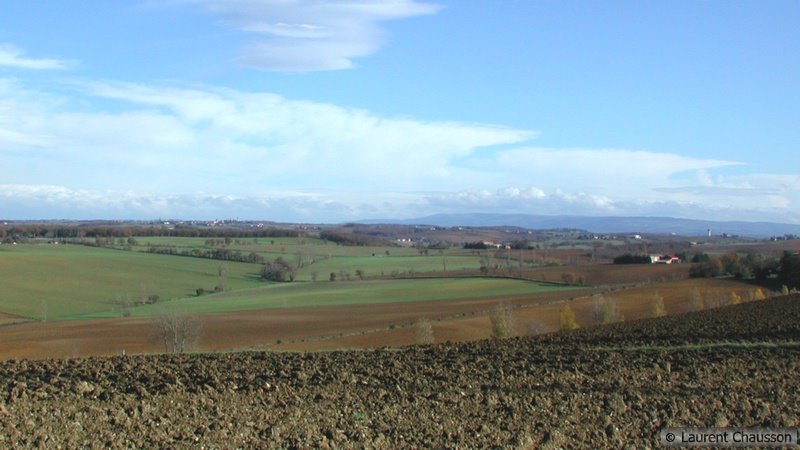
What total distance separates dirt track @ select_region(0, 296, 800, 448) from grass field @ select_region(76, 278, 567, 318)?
4493 centimetres

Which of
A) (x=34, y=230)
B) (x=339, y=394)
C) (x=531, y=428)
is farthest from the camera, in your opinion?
(x=34, y=230)

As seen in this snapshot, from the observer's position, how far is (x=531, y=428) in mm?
9852

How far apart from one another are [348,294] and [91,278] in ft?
89.7

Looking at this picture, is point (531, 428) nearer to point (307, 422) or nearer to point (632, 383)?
point (307, 422)

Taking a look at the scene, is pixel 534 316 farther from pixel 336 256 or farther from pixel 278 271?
pixel 336 256

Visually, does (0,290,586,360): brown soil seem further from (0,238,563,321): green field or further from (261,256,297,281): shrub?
(261,256,297,281): shrub

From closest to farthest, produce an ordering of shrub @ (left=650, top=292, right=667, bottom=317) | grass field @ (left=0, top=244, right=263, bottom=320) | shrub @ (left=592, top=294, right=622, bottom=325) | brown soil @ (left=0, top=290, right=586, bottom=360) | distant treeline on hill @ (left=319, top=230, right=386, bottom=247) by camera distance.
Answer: brown soil @ (left=0, top=290, right=586, bottom=360), shrub @ (left=592, top=294, right=622, bottom=325), shrub @ (left=650, top=292, right=667, bottom=317), grass field @ (left=0, top=244, right=263, bottom=320), distant treeline on hill @ (left=319, top=230, right=386, bottom=247)

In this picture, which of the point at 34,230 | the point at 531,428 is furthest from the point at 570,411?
the point at 34,230

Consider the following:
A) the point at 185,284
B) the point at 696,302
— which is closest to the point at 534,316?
the point at 696,302

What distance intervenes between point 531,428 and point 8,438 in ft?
19.8
